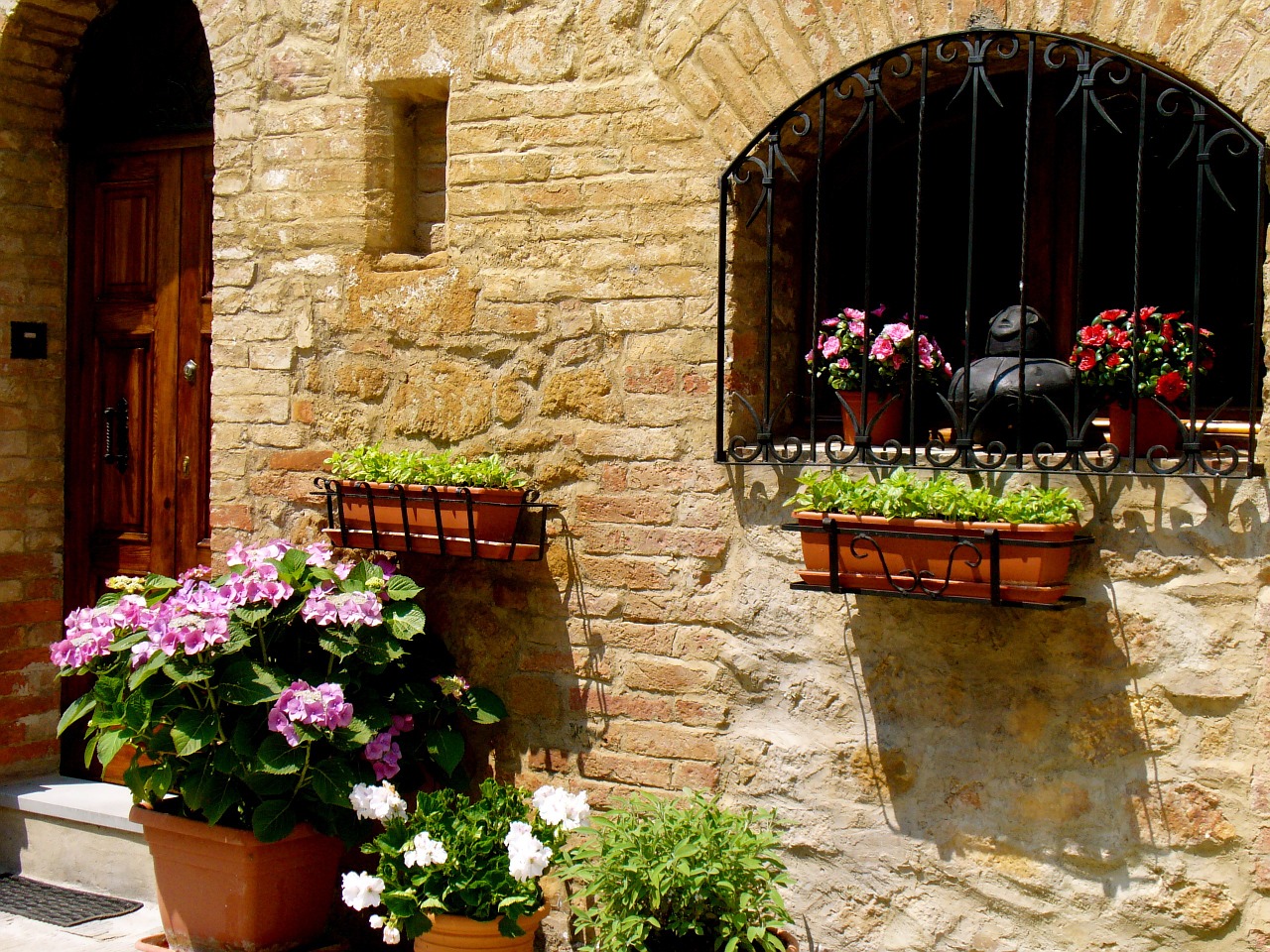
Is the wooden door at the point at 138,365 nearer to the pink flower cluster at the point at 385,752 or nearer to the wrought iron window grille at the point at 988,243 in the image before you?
the pink flower cluster at the point at 385,752

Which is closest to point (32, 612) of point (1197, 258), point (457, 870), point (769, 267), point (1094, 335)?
point (457, 870)

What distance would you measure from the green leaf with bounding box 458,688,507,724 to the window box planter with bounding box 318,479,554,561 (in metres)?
0.41

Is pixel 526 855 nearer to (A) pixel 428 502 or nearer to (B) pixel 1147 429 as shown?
(A) pixel 428 502

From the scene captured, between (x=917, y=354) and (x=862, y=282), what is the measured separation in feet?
1.38

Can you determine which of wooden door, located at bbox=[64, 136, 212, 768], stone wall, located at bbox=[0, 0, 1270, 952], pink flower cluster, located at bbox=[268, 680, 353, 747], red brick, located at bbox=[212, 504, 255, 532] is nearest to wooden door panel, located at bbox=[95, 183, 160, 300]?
wooden door, located at bbox=[64, 136, 212, 768]

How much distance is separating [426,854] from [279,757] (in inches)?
20.8

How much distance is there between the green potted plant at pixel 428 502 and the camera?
377 cm

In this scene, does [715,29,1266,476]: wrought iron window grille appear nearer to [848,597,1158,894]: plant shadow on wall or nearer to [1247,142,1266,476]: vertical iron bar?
[1247,142,1266,476]: vertical iron bar

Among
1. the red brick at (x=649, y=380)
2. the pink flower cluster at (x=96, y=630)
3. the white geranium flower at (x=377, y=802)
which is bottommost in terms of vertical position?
the white geranium flower at (x=377, y=802)

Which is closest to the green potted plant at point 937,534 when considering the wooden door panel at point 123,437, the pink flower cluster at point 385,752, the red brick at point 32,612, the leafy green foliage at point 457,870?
the leafy green foliage at point 457,870

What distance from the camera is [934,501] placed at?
3049mm

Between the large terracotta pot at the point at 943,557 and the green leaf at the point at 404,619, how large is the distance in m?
1.19

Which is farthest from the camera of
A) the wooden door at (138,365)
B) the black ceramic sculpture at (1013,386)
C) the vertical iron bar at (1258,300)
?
the wooden door at (138,365)

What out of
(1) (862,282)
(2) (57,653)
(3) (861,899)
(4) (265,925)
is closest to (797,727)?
(3) (861,899)
